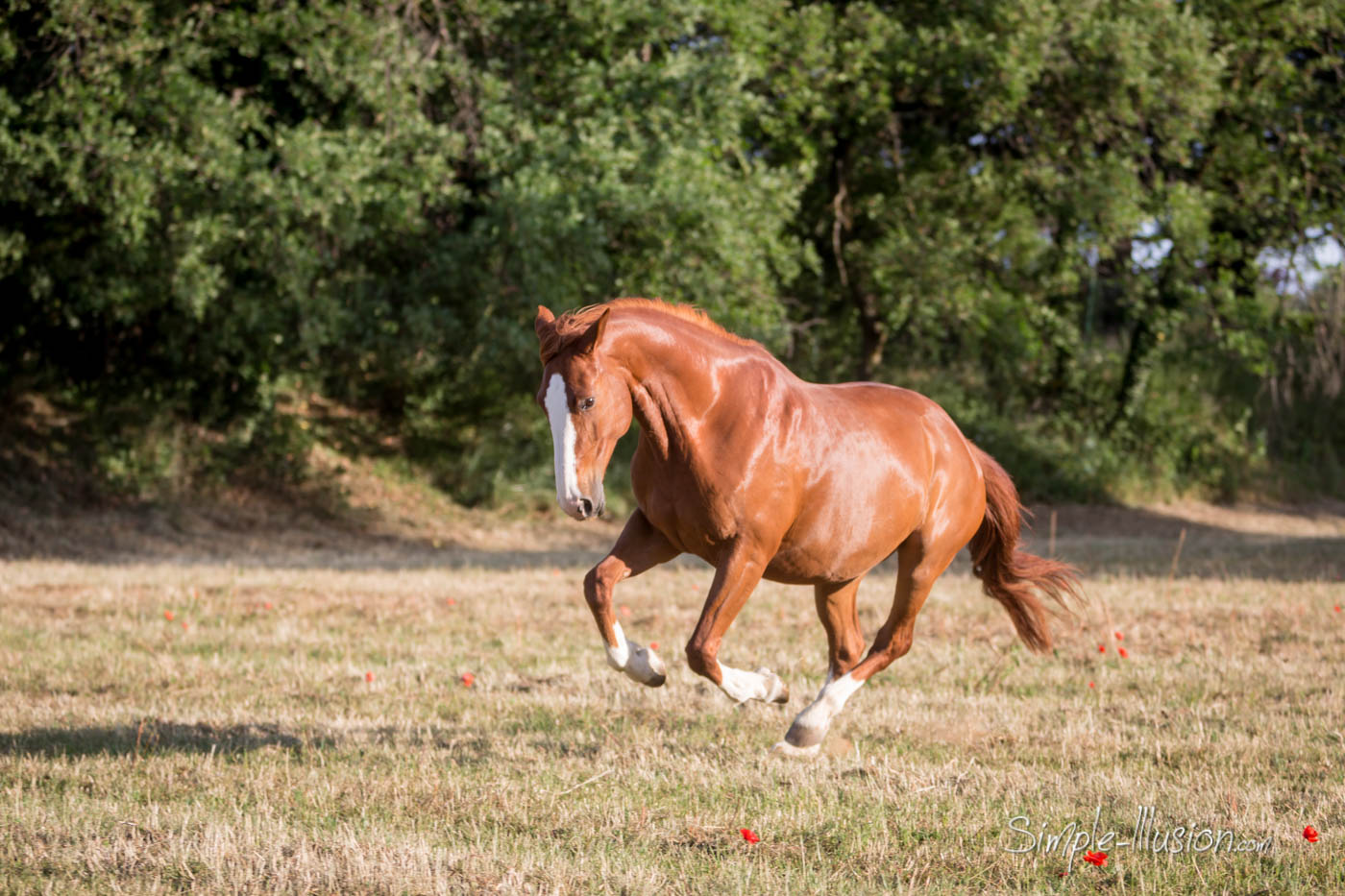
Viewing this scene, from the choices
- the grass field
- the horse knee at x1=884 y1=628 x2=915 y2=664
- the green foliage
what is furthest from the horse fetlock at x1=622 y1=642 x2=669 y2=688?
the green foliage

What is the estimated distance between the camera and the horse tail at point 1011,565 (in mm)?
6285

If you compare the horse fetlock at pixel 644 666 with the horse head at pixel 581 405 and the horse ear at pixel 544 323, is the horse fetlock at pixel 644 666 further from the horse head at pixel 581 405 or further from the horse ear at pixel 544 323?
the horse ear at pixel 544 323

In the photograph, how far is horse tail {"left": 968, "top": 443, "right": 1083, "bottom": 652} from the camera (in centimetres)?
629

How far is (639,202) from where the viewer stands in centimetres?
1380

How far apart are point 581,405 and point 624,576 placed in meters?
0.94

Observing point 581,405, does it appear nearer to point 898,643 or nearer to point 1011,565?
point 898,643

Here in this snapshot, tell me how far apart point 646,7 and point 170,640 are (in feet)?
30.8

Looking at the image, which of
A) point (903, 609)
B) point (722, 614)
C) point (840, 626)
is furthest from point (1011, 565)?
point (722, 614)

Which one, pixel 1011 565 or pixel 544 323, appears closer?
pixel 544 323

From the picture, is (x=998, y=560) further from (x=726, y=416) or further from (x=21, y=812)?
(x=21, y=812)

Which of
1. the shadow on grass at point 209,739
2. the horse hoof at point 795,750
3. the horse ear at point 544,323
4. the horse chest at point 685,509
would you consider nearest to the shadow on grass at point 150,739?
the shadow on grass at point 209,739

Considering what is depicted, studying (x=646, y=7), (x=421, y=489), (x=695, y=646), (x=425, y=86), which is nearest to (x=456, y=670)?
(x=695, y=646)

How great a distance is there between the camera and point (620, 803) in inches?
180

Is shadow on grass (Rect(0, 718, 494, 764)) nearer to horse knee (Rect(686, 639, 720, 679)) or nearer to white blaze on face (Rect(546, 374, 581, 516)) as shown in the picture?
horse knee (Rect(686, 639, 720, 679))
